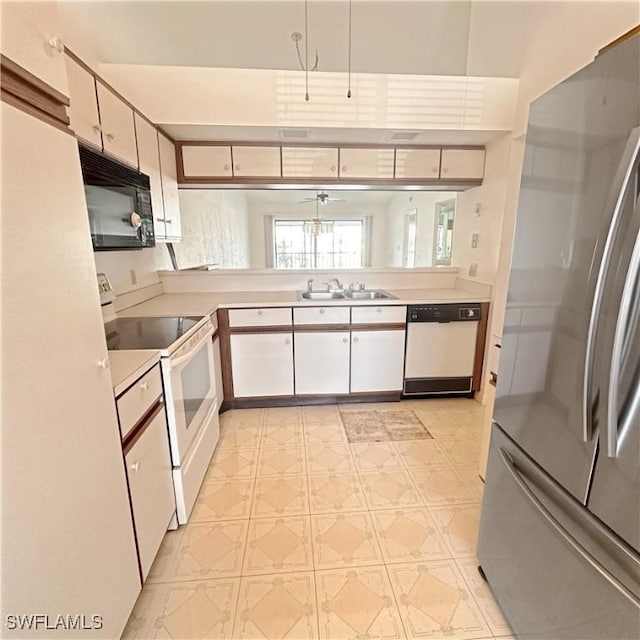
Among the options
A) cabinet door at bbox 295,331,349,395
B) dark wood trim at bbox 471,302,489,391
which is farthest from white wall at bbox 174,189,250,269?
dark wood trim at bbox 471,302,489,391

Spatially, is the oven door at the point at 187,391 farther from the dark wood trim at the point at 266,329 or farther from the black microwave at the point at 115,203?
the black microwave at the point at 115,203

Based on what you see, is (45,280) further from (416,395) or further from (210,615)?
(416,395)

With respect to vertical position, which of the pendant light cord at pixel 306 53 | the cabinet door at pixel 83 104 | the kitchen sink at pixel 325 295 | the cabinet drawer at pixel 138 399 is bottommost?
the cabinet drawer at pixel 138 399

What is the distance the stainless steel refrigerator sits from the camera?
73 centimetres

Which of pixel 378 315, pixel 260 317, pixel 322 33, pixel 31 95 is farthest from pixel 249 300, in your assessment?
pixel 31 95

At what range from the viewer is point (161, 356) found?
57.9 inches

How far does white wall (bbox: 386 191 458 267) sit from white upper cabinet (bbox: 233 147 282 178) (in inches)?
70.5

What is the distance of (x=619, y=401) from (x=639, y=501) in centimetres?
20

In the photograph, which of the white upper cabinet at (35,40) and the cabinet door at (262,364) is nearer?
the white upper cabinet at (35,40)

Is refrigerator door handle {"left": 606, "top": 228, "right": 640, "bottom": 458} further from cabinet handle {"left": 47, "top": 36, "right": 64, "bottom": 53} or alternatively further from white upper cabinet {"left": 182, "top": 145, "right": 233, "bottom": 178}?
white upper cabinet {"left": 182, "top": 145, "right": 233, "bottom": 178}

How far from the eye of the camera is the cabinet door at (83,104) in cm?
143

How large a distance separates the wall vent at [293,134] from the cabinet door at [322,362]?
4.92 ft

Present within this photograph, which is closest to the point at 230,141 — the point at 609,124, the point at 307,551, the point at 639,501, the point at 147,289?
the point at 147,289

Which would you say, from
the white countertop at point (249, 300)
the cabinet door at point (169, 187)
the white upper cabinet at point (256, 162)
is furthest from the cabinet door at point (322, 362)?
the white upper cabinet at point (256, 162)
